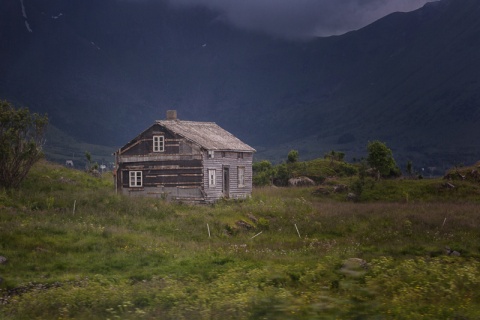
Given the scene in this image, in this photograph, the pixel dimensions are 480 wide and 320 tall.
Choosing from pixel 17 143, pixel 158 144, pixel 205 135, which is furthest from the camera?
pixel 205 135

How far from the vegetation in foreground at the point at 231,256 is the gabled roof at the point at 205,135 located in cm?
469

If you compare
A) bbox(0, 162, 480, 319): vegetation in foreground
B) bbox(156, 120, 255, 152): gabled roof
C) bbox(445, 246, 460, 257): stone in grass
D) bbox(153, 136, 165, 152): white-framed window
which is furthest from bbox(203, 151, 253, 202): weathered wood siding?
bbox(445, 246, 460, 257): stone in grass

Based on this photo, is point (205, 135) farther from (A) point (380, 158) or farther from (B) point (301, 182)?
(A) point (380, 158)

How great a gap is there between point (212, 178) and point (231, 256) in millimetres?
22269

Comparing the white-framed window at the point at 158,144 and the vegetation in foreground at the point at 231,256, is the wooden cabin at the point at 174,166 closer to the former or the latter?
the white-framed window at the point at 158,144

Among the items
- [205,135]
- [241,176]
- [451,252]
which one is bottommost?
[451,252]

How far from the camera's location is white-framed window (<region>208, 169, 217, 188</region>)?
46219 mm

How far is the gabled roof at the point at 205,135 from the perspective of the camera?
4659cm

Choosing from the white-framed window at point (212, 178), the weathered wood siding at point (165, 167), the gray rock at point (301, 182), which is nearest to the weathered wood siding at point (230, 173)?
the white-framed window at point (212, 178)

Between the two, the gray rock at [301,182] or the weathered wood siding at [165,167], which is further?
the gray rock at [301,182]

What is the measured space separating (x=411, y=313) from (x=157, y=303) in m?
5.52

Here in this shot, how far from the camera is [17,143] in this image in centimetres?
3997

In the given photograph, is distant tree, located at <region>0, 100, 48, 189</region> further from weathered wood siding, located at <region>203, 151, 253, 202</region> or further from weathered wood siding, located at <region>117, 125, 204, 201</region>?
weathered wood siding, located at <region>203, 151, 253, 202</region>

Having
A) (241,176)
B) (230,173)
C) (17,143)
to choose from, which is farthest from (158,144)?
(17,143)
